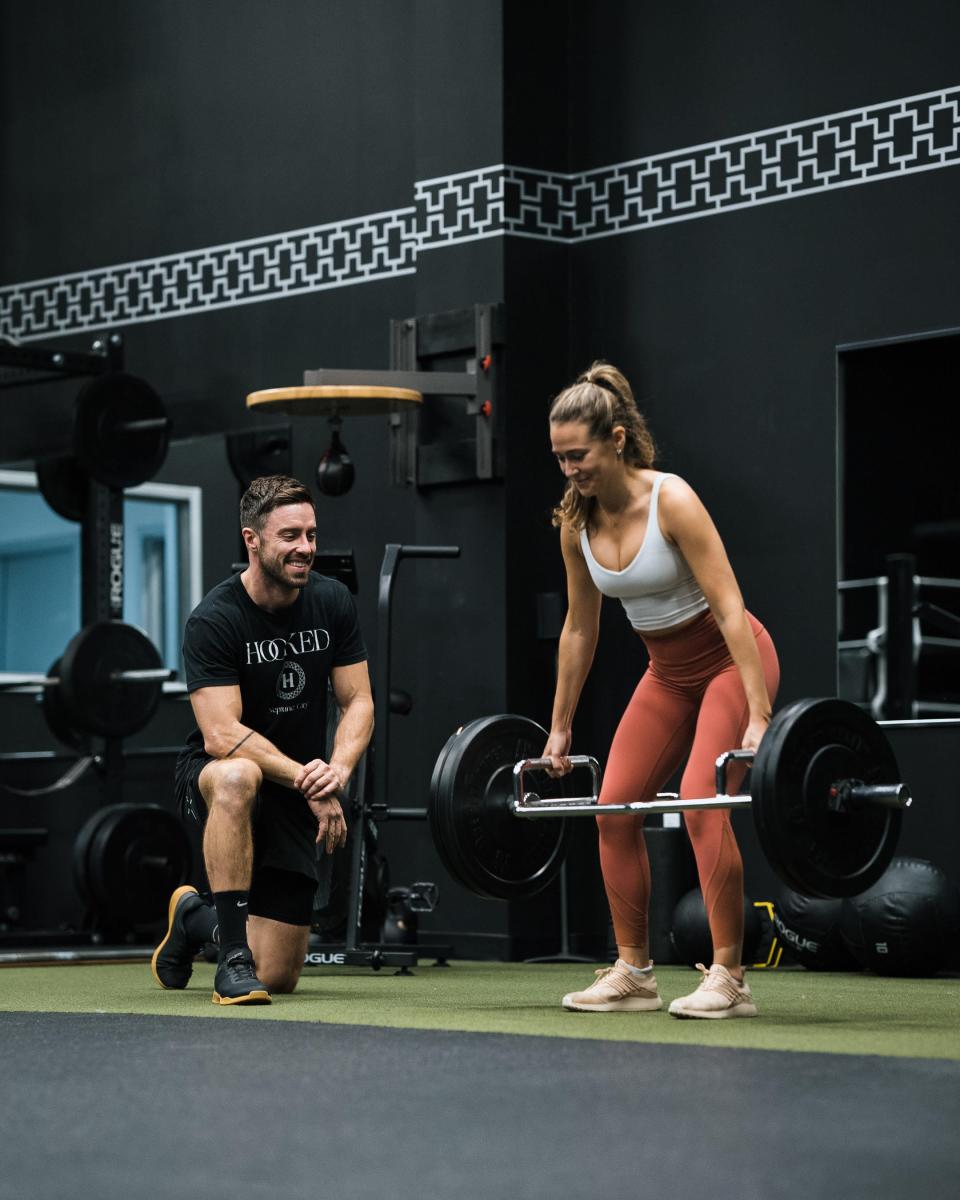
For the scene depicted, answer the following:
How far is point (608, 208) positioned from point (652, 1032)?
369 cm

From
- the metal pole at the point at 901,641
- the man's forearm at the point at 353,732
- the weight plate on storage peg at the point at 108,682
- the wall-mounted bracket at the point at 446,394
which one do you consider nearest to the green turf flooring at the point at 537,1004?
the man's forearm at the point at 353,732

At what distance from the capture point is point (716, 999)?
13.0ft

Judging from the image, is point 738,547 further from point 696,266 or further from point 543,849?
point 543,849

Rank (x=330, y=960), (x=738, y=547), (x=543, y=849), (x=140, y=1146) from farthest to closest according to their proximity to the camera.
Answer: (x=738, y=547) < (x=330, y=960) < (x=543, y=849) < (x=140, y=1146)

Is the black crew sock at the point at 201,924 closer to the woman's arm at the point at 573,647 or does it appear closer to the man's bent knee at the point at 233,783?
the man's bent knee at the point at 233,783

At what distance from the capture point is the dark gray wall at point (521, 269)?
616 centimetres

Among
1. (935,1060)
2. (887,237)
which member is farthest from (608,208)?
(935,1060)

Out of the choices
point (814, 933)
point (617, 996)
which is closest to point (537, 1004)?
point (617, 996)

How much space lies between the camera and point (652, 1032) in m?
3.72

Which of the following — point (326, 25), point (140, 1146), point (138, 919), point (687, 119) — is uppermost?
point (326, 25)

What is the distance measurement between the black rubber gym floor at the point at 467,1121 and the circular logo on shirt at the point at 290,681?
1231mm

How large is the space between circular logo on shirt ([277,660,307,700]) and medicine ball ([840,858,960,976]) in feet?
5.46

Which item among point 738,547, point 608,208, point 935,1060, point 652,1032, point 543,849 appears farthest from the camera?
point 608,208

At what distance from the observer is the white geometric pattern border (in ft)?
20.0
